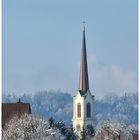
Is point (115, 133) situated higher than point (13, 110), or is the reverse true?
point (13, 110)

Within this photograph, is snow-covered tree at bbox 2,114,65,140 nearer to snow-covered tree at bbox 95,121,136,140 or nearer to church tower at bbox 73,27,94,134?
snow-covered tree at bbox 95,121,136,140

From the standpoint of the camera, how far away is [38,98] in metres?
103

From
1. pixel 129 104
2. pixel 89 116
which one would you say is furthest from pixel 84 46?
pixel 129 104

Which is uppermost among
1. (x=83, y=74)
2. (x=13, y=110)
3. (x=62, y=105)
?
(x=83, y=74)

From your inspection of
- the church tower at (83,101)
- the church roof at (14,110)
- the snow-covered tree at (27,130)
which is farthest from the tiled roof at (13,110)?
the church tower at (83,101)

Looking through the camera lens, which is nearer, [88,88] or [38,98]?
[88,88]

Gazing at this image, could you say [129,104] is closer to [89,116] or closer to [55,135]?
[89,116]

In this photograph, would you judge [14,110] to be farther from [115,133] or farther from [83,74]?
[83,74]

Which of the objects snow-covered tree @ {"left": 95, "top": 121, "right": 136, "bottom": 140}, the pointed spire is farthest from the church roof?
the pointed spire

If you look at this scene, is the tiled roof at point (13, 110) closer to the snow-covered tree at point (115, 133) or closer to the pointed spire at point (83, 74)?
the snow-covered tree at point (115, 133)

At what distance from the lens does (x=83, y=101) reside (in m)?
70.1

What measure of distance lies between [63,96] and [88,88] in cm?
5163

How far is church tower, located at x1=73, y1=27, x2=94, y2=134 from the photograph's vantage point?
6758cm

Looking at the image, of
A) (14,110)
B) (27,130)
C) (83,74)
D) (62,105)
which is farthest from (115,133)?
(62,105)
